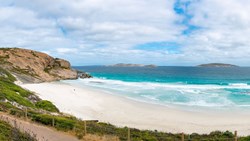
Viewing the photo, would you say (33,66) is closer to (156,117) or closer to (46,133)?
(156,117)

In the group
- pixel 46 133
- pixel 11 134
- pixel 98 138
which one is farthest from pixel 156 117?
pixel 11 134

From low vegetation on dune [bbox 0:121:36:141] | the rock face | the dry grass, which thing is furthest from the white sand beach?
the rock face

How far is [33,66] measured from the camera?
78.6 metres

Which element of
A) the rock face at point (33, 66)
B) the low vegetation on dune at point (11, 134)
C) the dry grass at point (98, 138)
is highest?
the rock face at point (33, 66)

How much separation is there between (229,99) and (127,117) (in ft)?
73.9

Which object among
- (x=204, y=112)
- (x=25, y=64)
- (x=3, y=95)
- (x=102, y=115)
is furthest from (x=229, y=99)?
(x=25, y=64)

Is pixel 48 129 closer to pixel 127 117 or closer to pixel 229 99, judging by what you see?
pixel 127 117

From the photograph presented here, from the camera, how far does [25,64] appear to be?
253 ft

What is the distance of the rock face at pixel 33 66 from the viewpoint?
227 ft

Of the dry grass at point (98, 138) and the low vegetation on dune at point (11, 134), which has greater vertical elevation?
the low vegetation on dune at point (11, 134)

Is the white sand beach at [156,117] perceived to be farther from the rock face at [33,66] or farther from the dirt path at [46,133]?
the rock face at [33,66]

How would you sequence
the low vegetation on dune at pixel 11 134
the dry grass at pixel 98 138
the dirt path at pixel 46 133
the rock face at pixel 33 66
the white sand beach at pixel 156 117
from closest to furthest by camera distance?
the low vegetation on dune at pixel 11 134
the dirt path at pixel 46 133
the dry grass at pixel 98 138
the white sand beach at pixel 156 117
the rock face at pixel 33 66

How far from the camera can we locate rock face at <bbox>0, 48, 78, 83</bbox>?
2718 inches

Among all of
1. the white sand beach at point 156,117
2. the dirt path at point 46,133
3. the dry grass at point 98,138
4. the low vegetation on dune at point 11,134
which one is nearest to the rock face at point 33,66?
the white sand beach at point 156,117
